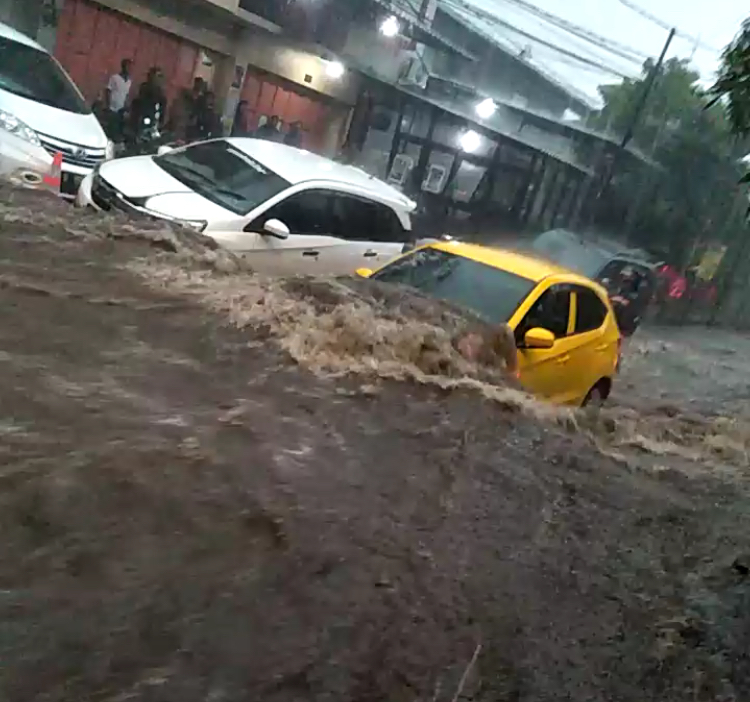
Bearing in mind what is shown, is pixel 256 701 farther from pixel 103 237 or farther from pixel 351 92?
pixel 351 92

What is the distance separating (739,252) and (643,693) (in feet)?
69.1

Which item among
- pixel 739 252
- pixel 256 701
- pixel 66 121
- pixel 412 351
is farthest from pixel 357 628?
pixel 739 252

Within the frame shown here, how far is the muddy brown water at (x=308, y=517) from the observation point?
200 cm

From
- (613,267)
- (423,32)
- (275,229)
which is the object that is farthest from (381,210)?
(423,32)

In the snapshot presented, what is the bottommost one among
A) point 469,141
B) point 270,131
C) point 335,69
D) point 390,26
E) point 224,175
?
point 224,175

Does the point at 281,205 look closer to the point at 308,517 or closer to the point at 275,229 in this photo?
the point at 275,229

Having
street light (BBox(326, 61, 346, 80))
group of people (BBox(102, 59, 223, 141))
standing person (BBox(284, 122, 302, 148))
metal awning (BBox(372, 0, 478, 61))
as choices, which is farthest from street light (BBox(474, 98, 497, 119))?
group of people (BBox(102, 59, 223, 141))

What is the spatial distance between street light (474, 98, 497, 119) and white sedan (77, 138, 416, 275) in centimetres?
1036

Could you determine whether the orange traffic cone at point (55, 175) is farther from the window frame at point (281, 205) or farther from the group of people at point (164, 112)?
the group of people at point (164, 112)

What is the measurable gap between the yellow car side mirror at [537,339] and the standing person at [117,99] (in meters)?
9.05

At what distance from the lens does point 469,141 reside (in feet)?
56.7

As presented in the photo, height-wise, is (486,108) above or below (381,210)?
above

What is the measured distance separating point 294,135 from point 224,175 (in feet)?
31.1

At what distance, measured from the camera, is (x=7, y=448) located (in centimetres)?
242
